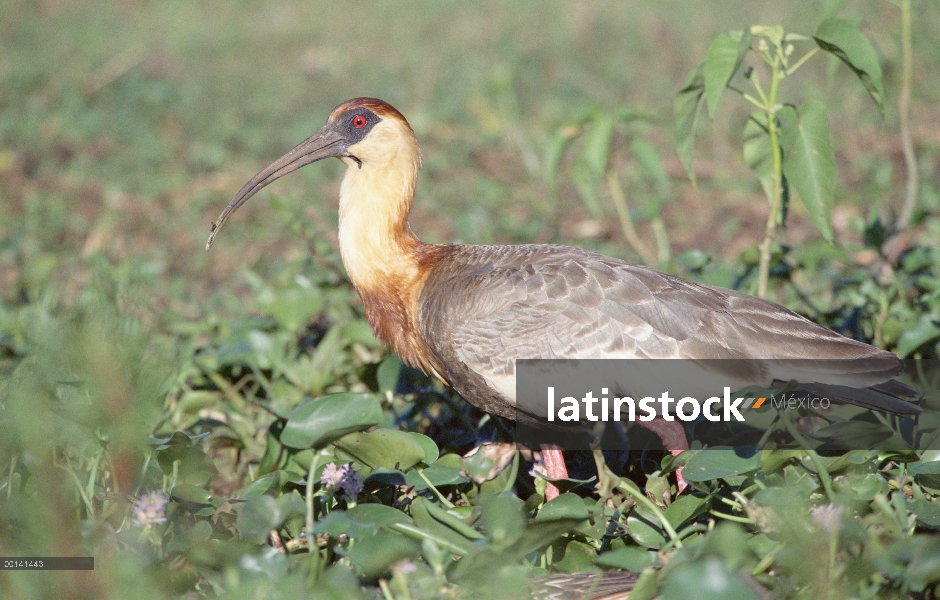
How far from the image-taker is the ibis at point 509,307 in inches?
131

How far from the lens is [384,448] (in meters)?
3.14

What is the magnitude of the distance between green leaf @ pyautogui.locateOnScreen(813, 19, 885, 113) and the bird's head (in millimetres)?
1665

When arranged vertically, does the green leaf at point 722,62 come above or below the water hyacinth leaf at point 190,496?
above

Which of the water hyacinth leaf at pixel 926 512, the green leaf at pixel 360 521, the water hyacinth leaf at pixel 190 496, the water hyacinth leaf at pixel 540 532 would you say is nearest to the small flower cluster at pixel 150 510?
the water hyacinth leaf at pixel 190 496

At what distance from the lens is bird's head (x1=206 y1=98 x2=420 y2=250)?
3.89 metres

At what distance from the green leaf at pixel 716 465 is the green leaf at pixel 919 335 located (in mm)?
1307

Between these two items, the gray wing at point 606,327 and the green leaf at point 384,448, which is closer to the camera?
the green leaf at point 384,448

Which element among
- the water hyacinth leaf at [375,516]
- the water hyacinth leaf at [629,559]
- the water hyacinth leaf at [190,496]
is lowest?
the water hyacinth leaf at [629,559]

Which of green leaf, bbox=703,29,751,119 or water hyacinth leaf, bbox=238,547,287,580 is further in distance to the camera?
green leaf, bbox=703,29,751,119

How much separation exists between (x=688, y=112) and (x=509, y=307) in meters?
1.11

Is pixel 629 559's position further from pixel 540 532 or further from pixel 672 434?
pixel 672 434

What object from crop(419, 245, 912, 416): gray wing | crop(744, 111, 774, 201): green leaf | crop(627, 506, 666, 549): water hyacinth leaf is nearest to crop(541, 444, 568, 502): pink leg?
crop(419, 245, 912, 416): gray wing

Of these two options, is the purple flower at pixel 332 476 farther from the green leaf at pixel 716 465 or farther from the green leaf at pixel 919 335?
the green leaf at pixel 919 335

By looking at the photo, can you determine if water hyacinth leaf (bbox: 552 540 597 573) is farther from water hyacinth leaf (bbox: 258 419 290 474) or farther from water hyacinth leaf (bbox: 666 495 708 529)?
water hyacinth leaf (bbox: 258 419 290 474)
